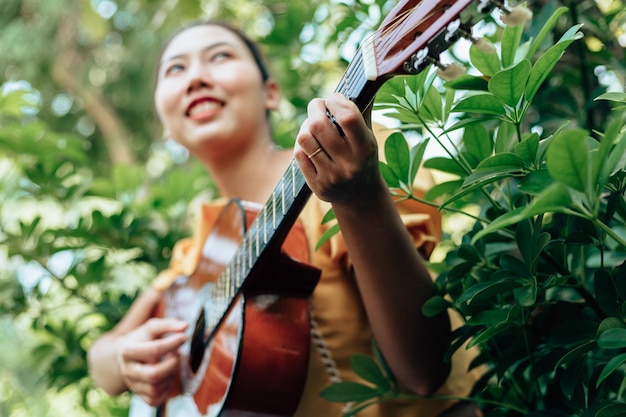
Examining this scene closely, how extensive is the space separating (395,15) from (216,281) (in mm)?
571

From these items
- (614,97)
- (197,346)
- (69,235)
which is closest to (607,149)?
(614,97)

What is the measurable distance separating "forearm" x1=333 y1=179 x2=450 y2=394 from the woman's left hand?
0.11 feet

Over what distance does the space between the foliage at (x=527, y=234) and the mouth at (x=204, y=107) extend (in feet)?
1.58

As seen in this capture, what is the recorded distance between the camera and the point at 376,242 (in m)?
0.70

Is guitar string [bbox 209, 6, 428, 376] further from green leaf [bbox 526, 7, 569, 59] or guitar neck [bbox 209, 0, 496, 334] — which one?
green leaf [bbox 526, 7, 569, 59]

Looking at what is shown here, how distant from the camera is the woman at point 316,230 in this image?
0.62 m

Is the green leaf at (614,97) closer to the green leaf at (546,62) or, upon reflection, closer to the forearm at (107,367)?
the green leaf at (546,62)

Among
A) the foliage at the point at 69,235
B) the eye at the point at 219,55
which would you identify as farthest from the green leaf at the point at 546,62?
the foliage at the point at 69,235

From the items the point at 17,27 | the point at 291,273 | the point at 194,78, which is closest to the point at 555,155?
the point at 291,273

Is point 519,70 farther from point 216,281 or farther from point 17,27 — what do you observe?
point 17,27

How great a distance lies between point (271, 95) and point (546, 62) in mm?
797

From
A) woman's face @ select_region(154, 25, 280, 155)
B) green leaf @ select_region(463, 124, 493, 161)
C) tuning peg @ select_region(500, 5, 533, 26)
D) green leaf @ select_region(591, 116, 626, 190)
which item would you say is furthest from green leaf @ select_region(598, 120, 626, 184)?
woman's face @ select_region(154, 25, 280, 155)

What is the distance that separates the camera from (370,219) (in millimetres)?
679

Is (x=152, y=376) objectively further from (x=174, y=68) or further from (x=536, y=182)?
(x=536, y=182)
